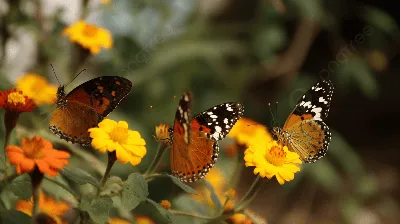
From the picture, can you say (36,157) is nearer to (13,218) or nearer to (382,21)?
(13,218)

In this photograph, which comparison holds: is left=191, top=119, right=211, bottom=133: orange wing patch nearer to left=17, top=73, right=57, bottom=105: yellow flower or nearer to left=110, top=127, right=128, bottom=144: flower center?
left=110, top=127, right=128, bottom=144: flower center

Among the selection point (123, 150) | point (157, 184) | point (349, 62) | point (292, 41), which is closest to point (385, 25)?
point (349, 62)

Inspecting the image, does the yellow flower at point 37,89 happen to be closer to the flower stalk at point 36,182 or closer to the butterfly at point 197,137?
the butterfly at point 197,137

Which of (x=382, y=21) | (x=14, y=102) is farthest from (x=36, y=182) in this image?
(x=382, y=21)

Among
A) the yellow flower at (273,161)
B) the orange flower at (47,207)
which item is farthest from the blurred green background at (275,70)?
the yellow flower at (273,161)

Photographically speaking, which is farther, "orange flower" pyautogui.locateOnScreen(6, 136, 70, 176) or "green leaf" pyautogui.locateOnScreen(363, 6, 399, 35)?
"green leaf" pyautogui.locateOnScreen(363, 6, 399, 35)

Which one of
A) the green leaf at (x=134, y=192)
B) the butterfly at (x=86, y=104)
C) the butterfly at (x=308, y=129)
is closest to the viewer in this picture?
the green leaf at (x=134, y=192)

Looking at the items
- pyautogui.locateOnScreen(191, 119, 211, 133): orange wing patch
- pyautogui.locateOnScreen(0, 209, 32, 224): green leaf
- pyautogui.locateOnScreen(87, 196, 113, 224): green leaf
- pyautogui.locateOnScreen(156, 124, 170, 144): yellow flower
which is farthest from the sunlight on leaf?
pyautogui.locateOnScreen(191, 119, 211, 133): orange wing patch
